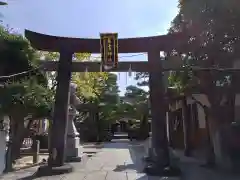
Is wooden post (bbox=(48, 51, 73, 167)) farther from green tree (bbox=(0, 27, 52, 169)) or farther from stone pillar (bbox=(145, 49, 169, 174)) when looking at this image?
stone pillar (bbox=(145, 49, 169, 174))

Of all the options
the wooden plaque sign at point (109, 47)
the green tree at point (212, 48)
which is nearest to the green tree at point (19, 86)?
the wooden plaque sign at point (109, 47)

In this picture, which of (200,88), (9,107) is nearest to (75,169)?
(9,107)

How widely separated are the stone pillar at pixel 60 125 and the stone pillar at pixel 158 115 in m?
2.96

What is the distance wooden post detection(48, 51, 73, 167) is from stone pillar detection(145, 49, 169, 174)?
3.01 meters

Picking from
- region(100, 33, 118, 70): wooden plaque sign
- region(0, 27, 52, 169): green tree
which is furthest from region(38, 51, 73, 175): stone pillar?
region(100, 33, 118, 70): wooden plaque sign

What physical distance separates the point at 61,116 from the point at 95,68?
2.44m

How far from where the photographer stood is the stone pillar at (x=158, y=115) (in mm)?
10617

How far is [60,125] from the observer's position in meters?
11.0

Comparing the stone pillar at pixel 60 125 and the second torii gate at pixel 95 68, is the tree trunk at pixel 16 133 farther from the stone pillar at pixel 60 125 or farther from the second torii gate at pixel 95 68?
the second torii gate at pixel 95 68

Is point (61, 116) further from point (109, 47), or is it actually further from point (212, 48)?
point (212, 48)

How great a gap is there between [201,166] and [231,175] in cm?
203

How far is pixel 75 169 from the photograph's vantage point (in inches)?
436

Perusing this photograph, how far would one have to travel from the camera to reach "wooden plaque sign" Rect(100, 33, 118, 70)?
37.2 feet

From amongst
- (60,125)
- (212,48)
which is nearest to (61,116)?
(60,125)
